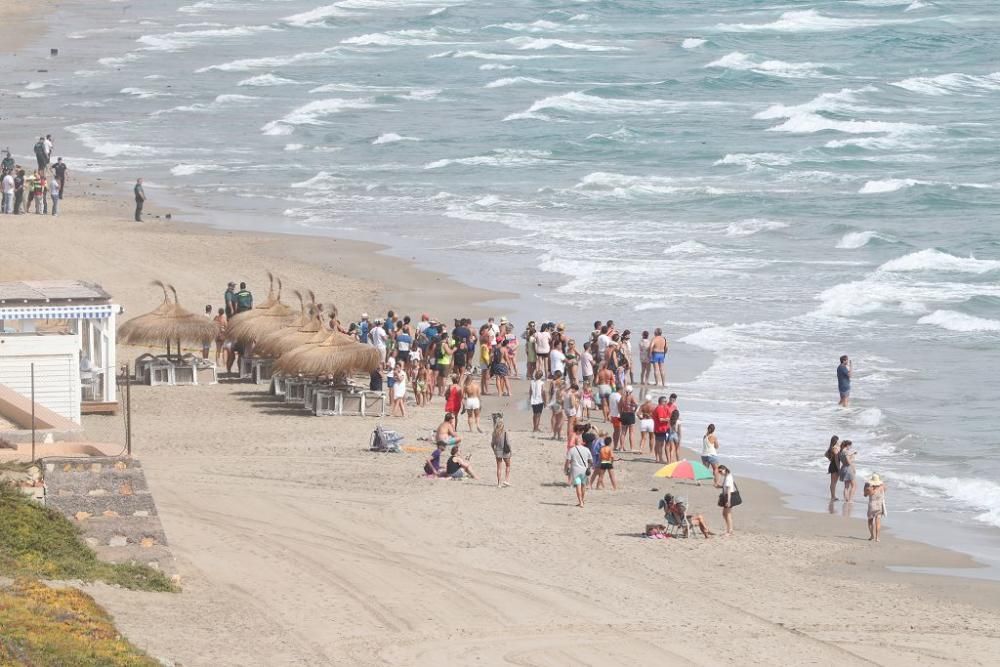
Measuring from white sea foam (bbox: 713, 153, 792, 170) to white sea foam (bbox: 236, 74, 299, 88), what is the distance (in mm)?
22856

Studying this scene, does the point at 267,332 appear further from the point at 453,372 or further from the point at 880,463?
the point at 880,463

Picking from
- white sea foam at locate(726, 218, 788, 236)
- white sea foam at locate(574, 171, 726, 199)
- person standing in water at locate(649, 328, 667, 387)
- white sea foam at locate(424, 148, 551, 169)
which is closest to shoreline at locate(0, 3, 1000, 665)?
person standing in water at locate(649, 328, 667, 387)

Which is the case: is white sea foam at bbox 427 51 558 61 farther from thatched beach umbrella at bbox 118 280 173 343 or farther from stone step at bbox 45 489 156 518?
stone step at bbox 45 489 156 518

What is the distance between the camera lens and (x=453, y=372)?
23922 millimetres

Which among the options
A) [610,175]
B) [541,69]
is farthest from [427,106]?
[610,175]

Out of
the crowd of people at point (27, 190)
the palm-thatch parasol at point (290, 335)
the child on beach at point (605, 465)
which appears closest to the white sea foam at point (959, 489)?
the child on beach at point (605, 465)

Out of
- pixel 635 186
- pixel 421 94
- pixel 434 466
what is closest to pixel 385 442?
pixel 434 466

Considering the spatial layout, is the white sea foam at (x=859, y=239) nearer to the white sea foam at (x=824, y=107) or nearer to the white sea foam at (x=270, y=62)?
the white sea foam at (x=824, y=107)

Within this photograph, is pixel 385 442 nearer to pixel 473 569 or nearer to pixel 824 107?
pixel 473 569

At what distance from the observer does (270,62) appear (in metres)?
73.4

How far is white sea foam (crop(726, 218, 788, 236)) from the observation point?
38.4 m

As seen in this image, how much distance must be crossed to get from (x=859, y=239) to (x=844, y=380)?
15169 millimetres

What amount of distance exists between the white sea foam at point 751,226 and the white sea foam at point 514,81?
A: 92.8ft

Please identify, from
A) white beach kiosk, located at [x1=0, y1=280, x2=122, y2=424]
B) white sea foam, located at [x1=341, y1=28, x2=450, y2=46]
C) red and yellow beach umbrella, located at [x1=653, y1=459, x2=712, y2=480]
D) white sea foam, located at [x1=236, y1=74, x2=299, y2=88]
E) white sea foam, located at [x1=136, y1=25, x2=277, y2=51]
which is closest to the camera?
red and yellow beach umbrella, located at [x1=653, y1=459, x2=712, y2=480]
